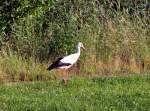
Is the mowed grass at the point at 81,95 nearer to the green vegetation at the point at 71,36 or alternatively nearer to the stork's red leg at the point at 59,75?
the stork's red leg at the point at 59,75

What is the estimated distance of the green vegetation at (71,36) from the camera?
14539mm

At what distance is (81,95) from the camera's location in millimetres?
11258

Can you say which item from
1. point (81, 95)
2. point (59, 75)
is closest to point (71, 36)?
point (59, 75)

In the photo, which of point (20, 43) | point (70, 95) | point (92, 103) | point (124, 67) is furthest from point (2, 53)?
point (92, 103)

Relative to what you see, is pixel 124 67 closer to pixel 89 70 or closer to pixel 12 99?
pixel 89 70

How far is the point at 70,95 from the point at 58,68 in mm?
2324

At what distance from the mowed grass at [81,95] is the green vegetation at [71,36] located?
1.44 m

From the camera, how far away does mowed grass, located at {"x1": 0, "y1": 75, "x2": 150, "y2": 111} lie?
10.1 meters

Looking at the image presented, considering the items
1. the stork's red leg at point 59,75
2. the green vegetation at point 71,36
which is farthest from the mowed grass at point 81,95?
the green vegetation at point 71,36

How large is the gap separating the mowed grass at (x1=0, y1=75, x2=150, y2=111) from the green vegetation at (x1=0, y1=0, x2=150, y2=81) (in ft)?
4.74

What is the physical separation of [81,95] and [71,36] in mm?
4759

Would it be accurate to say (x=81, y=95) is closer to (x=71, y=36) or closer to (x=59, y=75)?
(x=59, y=75)

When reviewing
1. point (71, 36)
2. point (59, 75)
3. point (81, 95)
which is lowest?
point (81, 95)

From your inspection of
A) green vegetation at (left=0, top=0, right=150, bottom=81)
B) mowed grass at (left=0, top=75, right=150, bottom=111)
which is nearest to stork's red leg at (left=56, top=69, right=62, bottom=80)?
green vegetation at (left=0, top=0, right=150, bottom=81)
